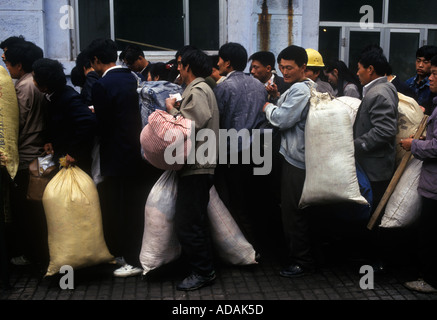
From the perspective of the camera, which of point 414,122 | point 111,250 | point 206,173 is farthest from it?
point 111,250

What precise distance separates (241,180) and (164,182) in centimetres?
84

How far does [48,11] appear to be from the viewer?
247 inches

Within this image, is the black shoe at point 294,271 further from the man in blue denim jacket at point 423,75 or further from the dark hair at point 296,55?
the man in blue denim jacket at point 423,75

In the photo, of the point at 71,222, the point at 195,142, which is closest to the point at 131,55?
the point at 195,142

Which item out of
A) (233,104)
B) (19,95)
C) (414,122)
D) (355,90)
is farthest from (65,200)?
(355,90)

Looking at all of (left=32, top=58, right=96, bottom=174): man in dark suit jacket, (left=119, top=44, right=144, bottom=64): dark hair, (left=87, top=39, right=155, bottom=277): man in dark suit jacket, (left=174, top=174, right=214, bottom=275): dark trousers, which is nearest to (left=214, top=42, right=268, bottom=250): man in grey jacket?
(left=174, top=174, right=214, bottom=275): dark trousers

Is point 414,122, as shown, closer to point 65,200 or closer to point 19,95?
point 65,200

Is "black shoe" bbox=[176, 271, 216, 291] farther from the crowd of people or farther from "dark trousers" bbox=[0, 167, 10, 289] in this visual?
"dark trousers" bbox=[0, 167, 10, 289]

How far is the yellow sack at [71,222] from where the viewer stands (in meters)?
3.62

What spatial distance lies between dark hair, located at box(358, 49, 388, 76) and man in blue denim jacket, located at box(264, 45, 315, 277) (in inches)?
20.2

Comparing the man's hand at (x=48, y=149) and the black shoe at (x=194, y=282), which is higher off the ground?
the man's hand at (x=48, y=149)

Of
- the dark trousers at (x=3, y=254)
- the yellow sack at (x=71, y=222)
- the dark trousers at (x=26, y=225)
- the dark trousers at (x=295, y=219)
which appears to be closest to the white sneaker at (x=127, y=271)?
the yellow sack at (x=71, y=222)

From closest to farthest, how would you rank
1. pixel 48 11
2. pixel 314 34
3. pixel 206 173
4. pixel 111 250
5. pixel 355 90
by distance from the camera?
pixel 206 173, pixel 111 250, pixel 355 90, pixel 48 11, pixel 314 34

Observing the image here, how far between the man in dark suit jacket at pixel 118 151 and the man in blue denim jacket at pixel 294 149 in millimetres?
1165
